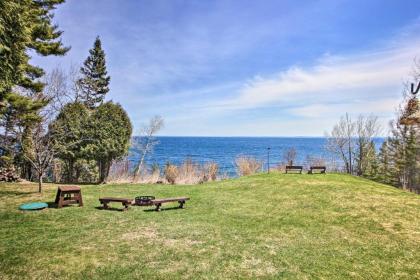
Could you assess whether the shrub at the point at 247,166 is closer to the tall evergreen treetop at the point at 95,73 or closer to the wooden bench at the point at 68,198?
the wooden bench at the point at 68,198

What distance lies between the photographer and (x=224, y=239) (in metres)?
6.65

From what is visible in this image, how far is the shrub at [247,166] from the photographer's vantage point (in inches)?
783

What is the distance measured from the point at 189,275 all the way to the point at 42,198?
831 cm

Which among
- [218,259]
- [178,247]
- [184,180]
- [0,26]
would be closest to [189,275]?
[218,259]

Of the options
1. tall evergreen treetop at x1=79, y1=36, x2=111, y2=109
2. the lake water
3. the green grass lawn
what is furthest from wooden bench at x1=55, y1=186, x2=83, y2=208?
tall evergreen treetop at x1=79, y1=36, x2=111, y2=109

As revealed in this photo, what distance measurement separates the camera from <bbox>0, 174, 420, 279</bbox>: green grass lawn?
5.06m

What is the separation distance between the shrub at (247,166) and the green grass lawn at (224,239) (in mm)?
8640

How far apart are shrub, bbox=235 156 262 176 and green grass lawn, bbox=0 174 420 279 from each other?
8640 millimetres

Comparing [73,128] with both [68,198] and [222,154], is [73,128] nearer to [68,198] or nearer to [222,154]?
[68,198]

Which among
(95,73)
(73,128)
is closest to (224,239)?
(73,128)

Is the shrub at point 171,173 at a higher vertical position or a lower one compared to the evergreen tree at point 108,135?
lower

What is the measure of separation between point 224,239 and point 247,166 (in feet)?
44.2

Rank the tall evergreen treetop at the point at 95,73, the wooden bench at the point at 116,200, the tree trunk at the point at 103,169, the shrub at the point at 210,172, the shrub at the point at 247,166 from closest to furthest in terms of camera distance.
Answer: the wooden bench at the point at 116,200 → the tree trunk at the point at 103,169 → the shrub at the point at 210,172 → the shrub at the point at 247,166 → the tall evergreen treetop at the point at 95,73

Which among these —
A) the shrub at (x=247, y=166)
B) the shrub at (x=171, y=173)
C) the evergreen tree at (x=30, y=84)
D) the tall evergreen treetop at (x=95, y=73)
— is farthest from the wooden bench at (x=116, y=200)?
the tall evergreen treetop at (x=95, y=73)
